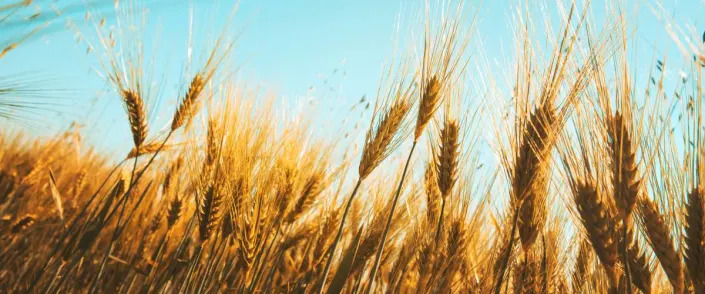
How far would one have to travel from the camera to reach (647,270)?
3.82ft

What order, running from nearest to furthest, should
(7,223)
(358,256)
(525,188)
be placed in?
(525,188) → (358,256) → (7,223)

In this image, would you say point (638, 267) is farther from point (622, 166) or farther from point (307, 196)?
point (307, 196)

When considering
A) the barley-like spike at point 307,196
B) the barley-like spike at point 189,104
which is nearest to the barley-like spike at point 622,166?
the barley-like spike at point 307,196

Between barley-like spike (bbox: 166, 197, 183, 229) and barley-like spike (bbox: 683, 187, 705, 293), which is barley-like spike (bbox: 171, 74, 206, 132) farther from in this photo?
barley-like spike (bbox: 683, 187, 705, 293)

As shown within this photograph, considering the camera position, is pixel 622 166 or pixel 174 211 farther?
pixel 174 211

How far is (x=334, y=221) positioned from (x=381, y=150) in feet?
1.52

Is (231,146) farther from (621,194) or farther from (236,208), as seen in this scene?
(621,194)

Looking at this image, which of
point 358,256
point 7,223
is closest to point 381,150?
point 358,256

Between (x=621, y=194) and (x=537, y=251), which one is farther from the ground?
(x=537, y=251)

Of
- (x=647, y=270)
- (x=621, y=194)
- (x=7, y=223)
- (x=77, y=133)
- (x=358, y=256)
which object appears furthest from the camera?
(x=77, y=133)

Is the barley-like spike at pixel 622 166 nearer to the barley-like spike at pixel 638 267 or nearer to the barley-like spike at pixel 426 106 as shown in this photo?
the barley-like spike at pixel 638 267

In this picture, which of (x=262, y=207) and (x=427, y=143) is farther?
(x=427, y=143)

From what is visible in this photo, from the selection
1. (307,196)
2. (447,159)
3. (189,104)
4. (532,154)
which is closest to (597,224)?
(532,154)

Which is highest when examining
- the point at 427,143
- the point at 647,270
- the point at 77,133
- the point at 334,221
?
the point at 77,133
